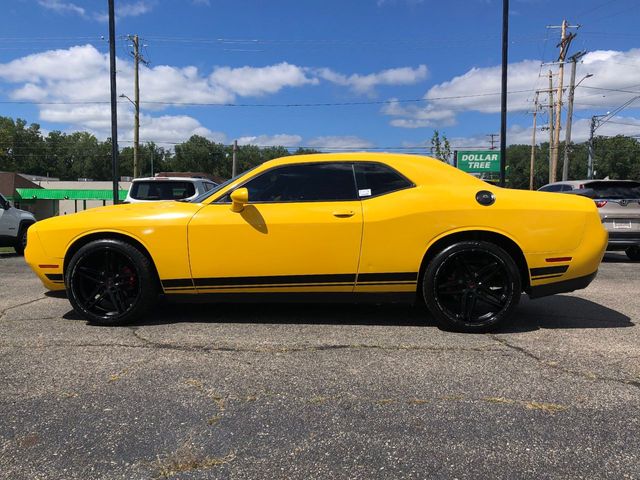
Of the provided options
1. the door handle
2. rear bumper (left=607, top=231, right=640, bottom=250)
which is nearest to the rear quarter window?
the door handle

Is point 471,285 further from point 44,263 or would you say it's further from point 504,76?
point 504,76

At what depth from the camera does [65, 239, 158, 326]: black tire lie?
451 centimetres

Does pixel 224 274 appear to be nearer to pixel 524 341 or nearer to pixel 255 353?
pixel 255 353

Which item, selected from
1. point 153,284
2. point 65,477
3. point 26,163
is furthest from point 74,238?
point 26,163

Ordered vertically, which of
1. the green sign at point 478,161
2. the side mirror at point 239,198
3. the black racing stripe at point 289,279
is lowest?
the black racing stripe at point 289,279

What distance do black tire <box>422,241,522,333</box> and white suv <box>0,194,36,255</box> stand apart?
10299 mm

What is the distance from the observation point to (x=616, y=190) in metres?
9.74

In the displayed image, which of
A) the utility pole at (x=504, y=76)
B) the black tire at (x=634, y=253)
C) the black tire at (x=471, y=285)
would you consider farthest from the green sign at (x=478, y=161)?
the black tire at (x=471, y=285)

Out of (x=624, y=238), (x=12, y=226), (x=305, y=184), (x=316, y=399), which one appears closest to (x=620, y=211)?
(x=624, y=238)

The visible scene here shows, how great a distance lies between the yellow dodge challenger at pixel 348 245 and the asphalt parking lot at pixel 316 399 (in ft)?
1.18

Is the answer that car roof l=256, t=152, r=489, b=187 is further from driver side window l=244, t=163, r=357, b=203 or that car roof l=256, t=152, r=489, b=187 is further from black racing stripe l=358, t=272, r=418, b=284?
black racing stripe l=358, t=272, r=418, b=284

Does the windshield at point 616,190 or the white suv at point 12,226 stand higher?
the windshield at point 616,190

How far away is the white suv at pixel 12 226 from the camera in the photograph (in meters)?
11.2

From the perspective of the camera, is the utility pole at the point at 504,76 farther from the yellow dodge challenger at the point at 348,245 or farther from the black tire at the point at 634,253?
the yellow dodge challenger at the point at 348,245
